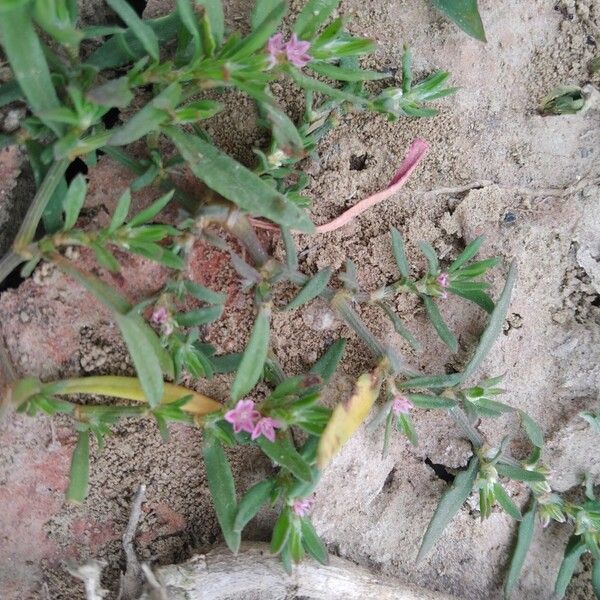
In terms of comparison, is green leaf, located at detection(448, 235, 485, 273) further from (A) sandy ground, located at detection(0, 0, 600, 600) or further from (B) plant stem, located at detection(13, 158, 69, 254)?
(B) plant stem, located at detection(13, 158, 69, 254)

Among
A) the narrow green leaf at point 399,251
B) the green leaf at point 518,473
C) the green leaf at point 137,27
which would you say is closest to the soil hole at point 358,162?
the narrow green leaf at point 399,251

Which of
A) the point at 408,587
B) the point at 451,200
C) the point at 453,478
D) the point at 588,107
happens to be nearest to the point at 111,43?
the point at 451,200

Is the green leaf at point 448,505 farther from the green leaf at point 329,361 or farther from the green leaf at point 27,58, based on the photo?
the green leaf at point 27,58

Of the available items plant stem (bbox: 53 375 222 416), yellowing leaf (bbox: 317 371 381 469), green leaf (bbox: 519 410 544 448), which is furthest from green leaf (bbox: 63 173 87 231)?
green leaf (bbox: 519 410 544 448)

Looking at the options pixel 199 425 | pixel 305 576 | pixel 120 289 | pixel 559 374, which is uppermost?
pixel 120 289

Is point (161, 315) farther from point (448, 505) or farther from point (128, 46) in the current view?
point (448, 505)

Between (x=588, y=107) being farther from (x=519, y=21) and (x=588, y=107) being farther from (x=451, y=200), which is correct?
(x=451, y=200)

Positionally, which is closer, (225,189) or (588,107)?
(225,189)
